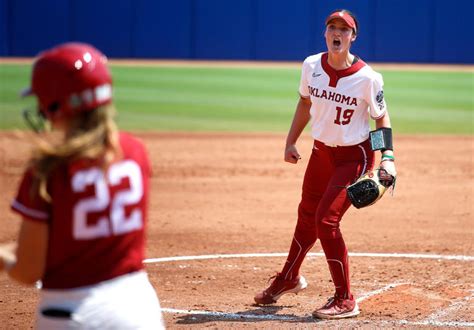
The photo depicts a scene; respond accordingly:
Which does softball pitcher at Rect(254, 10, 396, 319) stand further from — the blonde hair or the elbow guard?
the blonde hair

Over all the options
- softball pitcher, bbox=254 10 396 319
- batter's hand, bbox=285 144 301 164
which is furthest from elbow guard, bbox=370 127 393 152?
batter's hand, bbox=285 144 301 164

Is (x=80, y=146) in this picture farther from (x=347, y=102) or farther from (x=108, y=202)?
(x=347, y=102)

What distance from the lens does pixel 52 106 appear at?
9.36 feet

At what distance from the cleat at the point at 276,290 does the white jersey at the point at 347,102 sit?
1040mm

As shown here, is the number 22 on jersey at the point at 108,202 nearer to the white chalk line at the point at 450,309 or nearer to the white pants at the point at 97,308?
the white pants at the point at 97,308

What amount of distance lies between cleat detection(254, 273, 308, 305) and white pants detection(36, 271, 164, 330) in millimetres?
3227

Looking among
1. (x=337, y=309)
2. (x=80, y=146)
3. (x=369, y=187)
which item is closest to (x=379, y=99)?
(x=369, y=187)

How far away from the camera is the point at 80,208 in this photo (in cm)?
281

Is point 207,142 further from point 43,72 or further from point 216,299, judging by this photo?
point 43,72

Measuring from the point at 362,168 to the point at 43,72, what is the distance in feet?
10.9

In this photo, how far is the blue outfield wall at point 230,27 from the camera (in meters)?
28.1

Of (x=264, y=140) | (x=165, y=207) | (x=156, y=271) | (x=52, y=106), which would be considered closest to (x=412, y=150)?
(x=264, y=140)

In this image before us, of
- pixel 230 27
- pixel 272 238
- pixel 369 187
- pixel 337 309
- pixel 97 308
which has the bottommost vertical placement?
pixel 272 238

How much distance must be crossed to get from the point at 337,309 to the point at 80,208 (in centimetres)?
324
